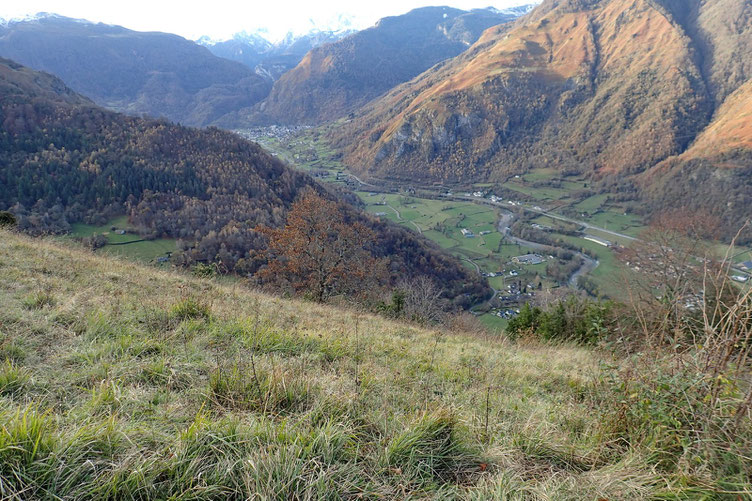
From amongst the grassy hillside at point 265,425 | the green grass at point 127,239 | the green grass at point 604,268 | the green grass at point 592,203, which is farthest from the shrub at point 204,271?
the green grass at point 592,203

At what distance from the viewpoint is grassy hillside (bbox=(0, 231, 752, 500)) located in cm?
197

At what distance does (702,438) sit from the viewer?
2441mm

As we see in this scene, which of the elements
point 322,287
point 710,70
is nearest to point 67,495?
point 322,287

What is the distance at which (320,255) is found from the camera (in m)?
16.5

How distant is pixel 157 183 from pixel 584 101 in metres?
152

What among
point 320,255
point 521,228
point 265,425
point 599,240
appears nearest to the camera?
point 265,425

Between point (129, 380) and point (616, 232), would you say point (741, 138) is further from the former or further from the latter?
point (129, 380)

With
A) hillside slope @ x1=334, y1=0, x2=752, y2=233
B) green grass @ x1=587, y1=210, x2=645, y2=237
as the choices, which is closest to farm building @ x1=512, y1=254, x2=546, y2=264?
green grass @ x1=587, y1=210, x2=645, y2=237

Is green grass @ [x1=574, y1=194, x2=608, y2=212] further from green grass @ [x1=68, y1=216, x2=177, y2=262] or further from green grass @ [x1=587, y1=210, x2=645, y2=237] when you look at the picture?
green grass @ [x1=68, y1=216, x2=177, y2=262]

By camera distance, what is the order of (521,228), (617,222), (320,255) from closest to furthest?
1. (320,255)
2. (521,228)
3. (617,222)

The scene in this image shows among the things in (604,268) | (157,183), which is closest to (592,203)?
(604,268)

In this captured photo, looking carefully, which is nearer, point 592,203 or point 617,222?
point 617,222

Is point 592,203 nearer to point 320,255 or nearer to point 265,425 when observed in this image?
point 320,255

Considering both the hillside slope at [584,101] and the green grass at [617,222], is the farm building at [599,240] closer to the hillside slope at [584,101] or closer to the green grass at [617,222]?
A: the green grass at [617,222]
